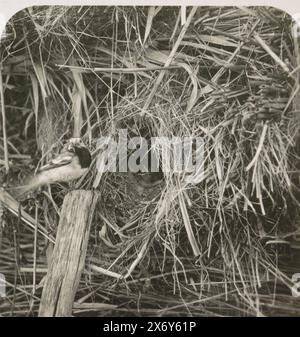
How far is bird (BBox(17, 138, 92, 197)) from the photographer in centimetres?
129

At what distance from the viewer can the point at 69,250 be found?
4.24ft

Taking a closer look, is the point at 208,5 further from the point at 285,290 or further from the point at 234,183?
the point at 285,290

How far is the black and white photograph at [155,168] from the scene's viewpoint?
1288 mm
